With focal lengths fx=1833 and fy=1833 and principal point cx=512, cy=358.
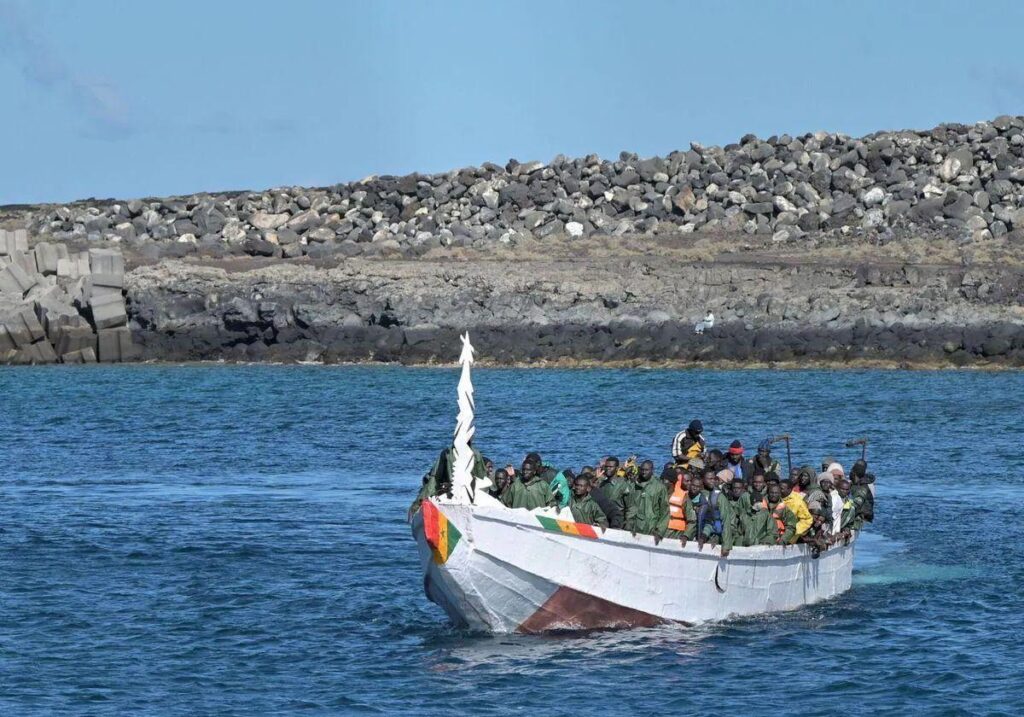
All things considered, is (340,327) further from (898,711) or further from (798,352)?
(898,711)

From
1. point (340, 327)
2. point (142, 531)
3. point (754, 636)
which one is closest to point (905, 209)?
point (340, 327)

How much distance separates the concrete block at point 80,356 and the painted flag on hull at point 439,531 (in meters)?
66.2

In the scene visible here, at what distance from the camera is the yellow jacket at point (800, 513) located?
27.2 meters

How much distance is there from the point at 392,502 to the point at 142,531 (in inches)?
261

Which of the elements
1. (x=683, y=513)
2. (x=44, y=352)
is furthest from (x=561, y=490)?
(x=44, y=352)

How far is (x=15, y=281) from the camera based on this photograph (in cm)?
8612

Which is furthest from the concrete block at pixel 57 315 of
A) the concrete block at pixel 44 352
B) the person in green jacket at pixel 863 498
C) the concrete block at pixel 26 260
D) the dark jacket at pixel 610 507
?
the dark jacket at pixel 610 507

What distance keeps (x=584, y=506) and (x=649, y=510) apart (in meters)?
0.89

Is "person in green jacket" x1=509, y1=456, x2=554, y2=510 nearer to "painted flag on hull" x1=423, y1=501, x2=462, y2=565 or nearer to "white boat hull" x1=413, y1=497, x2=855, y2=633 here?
"white boat hull" x1=413, y1=497, x2=855, y2=633

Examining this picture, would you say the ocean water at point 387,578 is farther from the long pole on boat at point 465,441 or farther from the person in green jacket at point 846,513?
the long pole on boat at point 465,441

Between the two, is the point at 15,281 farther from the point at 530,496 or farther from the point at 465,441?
the point at 465,441

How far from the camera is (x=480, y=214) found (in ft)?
335

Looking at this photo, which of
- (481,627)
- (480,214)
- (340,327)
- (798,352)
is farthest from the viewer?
(480,214)

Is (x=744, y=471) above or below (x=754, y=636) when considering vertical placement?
above
